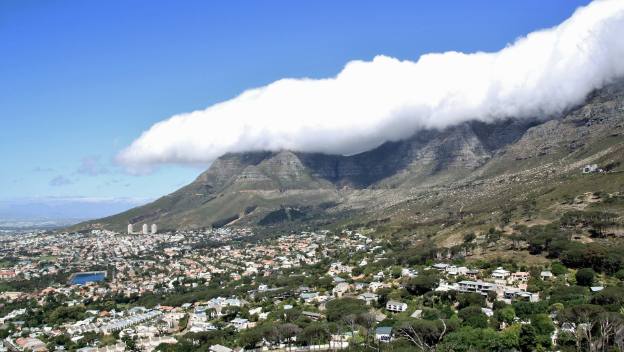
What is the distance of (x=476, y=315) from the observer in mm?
49188

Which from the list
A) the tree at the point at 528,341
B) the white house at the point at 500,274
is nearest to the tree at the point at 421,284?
the white house at the point at 500,274

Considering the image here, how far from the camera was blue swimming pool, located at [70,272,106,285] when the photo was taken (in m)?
117

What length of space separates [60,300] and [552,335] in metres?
78.2

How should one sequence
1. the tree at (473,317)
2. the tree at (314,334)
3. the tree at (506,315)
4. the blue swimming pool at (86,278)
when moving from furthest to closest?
the blue swimming pool at (86,278)
the tree at (314,334)
the tree at (506,315)
the tree at (473,317)

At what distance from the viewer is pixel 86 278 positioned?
122562mm

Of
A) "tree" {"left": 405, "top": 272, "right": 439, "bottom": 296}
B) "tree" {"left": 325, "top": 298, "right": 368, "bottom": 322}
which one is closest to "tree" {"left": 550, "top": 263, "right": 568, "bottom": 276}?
"tree" {"left": 405, "top": 272, "right": 439, "bottom": 296}

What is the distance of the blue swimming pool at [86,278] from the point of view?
11681 cm

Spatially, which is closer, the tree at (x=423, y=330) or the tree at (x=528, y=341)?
the tree at (x=528, y=341)

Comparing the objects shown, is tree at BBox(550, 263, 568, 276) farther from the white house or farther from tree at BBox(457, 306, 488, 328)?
tree at BBox(457, 306, 488, 328)

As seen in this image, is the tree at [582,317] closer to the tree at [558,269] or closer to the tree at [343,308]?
the tree at [558,269]

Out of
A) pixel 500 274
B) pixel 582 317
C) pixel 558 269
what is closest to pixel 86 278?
pixel 500 274

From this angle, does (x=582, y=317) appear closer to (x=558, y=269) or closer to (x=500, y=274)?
(x=558, y=269)

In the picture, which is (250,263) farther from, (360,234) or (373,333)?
(373,333)

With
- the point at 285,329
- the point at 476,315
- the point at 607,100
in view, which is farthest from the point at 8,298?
the point at 607,100
